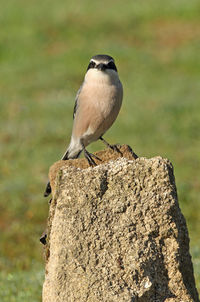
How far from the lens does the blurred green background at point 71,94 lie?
12414mm

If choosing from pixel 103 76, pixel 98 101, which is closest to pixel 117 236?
pixel 98 101

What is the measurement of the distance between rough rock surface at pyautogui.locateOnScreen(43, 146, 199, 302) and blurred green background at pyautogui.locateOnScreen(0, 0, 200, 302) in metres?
3.44

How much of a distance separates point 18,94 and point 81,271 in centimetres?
1773

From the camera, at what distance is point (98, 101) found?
7.24m

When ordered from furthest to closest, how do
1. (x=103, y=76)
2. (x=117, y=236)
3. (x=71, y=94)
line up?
(x=71, y=94)
(x=103, y=76)
(x=117, y=236)

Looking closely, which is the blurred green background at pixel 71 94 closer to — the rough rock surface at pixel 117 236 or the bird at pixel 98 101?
the bird at pixel 98 101

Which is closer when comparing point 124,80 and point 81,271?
point 81,271

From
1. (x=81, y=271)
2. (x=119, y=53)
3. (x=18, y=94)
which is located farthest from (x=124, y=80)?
(x=81, y=271)

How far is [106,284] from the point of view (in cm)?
461

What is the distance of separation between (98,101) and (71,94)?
15.1 meters

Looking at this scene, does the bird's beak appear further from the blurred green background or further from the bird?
the blurred green background

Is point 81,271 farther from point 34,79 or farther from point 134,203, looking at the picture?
point 34,79

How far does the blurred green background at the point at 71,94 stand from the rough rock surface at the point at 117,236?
344cm

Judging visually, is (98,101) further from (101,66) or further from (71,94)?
(71,94)
